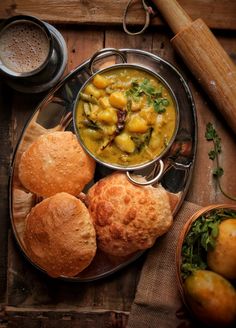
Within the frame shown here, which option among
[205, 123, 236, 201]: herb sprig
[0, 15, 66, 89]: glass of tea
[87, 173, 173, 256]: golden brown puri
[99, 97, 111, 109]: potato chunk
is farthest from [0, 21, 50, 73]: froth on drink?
[205, 123, 236, 201]: herb sprig

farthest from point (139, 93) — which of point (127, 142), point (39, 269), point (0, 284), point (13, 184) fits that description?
point (0, 284)

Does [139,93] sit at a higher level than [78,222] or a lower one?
higher

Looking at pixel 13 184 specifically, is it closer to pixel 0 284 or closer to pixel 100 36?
pixel 0 284

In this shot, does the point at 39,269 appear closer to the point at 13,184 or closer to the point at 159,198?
the point at 13,184

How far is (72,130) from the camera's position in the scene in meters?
2.82

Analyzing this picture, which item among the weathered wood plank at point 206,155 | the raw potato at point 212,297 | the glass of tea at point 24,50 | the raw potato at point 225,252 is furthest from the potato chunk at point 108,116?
the raw potato at point 212,297

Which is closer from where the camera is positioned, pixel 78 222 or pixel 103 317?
pixel 78 222

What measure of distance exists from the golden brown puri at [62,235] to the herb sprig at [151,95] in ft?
2.08

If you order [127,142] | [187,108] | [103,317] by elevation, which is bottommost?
[103,317]

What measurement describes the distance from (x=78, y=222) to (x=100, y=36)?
1113mm

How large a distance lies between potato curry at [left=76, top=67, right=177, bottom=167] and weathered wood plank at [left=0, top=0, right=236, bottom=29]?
15.1 inches

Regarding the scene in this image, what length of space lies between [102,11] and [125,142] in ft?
2.66

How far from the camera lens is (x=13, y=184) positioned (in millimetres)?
2803

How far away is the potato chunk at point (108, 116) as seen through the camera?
257 centimetres
